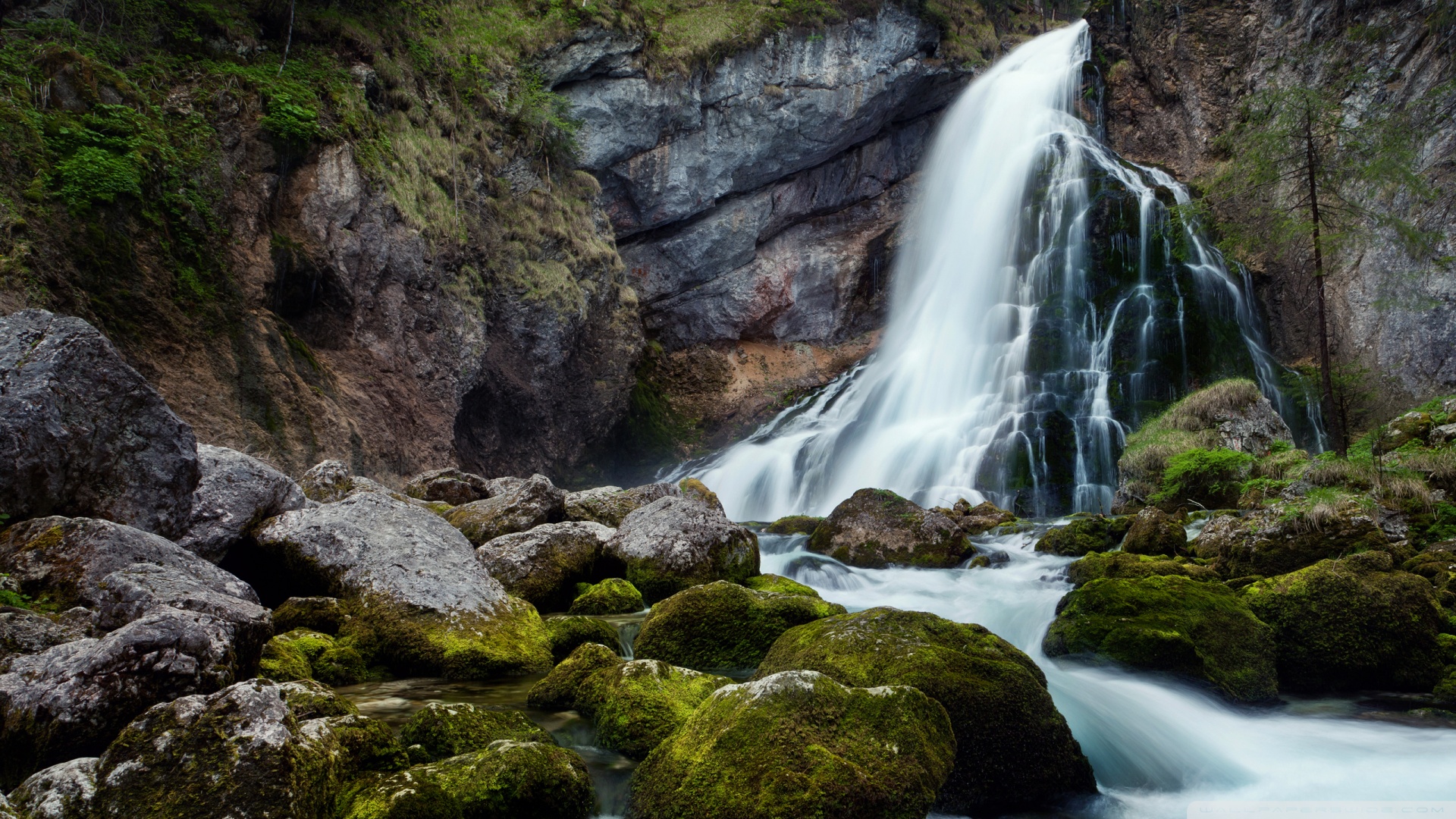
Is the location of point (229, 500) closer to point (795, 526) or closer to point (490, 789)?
point (490, 789)

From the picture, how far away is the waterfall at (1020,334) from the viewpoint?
59.6ft

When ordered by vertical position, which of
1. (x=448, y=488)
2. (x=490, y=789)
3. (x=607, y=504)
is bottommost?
(x=490, y=789)

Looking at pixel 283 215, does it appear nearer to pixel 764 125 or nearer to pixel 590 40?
pixel 590 40

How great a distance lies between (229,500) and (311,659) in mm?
2306

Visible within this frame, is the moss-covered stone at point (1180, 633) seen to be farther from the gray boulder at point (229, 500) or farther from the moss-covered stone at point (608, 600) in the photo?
the gray boulder at point (229, 500)

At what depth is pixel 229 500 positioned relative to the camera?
7.05 m

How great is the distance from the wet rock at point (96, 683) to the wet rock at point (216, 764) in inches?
23.7

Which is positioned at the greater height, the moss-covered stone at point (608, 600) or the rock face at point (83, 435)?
the rock face at point (83, 435)

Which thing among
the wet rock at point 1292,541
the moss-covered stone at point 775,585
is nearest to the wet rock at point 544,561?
the moss-covered stone at point 775,585

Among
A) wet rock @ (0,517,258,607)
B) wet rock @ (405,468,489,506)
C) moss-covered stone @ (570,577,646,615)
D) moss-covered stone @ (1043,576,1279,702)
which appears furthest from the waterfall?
wet rock @ (0,517,258,607)

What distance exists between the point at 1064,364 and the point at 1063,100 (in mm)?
12238

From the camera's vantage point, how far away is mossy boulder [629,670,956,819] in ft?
11.6

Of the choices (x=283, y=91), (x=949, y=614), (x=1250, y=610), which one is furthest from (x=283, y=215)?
(x=1250, y=610)

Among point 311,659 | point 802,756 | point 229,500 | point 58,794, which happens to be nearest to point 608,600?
point 311,659
